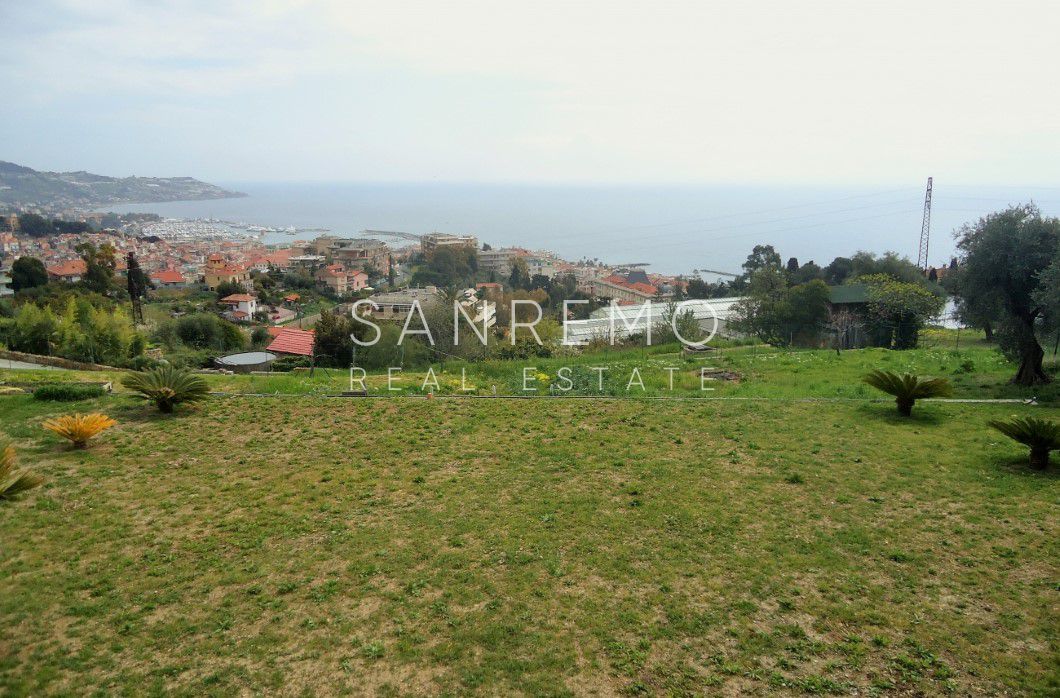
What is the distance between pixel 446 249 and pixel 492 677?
267ft

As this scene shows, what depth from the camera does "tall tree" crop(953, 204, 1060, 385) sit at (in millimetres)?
12602

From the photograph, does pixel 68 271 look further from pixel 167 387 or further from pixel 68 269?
pixel 167 387

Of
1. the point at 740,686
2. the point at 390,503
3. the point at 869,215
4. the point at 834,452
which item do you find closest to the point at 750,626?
the point at 740,686

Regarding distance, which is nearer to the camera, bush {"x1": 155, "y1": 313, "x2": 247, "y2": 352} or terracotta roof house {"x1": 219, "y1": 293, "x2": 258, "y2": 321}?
bush {"x1": 155, "y1": 313, "x2": 247, "y2": 352}

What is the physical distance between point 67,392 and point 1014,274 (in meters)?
18.0

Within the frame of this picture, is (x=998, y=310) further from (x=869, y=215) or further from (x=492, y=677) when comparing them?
(x=869, y=215)

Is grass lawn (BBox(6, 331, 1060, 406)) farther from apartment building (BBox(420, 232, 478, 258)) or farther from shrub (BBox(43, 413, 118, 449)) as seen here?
apartment building (BBox(420, 232, 478, 258))

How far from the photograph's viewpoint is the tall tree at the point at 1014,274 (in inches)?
496

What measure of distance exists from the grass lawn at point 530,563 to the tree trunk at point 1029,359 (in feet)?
13.1

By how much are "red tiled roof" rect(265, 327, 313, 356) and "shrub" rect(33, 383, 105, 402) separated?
1345 cm

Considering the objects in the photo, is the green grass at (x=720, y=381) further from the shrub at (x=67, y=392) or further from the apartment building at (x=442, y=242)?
the apartment building at (x=442, y=242)

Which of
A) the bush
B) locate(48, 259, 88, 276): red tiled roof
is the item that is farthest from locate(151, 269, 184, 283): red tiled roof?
the bush

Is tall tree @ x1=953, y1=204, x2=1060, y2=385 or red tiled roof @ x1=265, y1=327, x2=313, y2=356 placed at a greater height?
tall tree @ x1=953, y1=204, x2=1060, y2=385

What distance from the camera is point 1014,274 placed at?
12820mm
